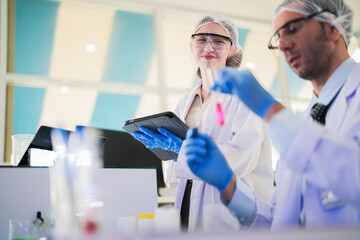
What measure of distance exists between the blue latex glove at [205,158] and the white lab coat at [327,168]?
8.2 inches

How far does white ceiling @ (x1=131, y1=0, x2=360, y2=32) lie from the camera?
465cm

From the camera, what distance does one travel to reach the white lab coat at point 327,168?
89 centimetres

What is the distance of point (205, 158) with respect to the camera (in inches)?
48.3

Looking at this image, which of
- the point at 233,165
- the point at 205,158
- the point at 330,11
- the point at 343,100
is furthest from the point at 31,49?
the point at 343,100

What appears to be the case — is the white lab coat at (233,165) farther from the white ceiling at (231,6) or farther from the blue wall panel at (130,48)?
the white ceiling at (231,6)

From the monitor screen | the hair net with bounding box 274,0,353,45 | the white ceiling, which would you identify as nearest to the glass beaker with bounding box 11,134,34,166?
the monitor screen

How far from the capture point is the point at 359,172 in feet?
2.88

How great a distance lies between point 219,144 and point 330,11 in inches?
28.6

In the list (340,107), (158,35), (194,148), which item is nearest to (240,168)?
(194,148)

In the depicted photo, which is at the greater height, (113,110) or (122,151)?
(113,110)

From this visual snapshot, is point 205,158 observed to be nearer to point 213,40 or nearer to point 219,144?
point 219,144

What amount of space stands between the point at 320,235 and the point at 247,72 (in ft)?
2.22

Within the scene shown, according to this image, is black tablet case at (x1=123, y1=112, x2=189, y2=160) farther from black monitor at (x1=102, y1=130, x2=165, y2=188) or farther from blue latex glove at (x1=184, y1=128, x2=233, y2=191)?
black monitor at (x1=102, y1=130, x2=165, y2=188)

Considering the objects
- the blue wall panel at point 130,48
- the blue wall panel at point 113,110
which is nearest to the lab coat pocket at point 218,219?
the blue wall panel at point 113,110
